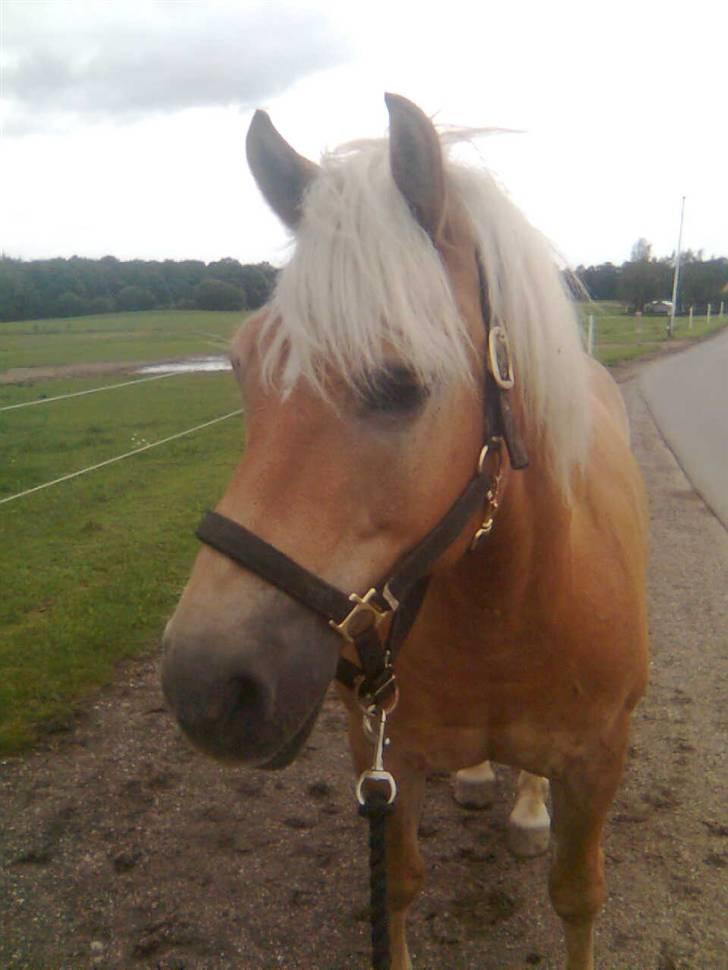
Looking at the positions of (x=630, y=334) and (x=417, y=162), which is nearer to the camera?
(x=417, y=162)

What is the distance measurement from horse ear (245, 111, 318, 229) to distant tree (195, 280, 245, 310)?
1.66 meters

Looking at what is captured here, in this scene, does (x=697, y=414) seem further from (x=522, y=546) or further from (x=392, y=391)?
(x=392, y=391)

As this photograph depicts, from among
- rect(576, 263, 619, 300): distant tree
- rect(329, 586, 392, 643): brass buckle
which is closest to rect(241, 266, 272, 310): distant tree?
rect(329, 586, 392, 643): brass buckle

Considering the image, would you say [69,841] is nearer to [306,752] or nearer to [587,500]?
[306,752]

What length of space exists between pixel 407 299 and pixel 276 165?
1.74 feet

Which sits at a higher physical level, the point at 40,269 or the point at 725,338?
Result: the point at 40,269

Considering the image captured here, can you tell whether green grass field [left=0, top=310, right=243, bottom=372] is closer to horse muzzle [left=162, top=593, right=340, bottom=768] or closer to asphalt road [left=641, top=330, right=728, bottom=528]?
asphalt road [left=641, top=330, right=728, bottom=528]

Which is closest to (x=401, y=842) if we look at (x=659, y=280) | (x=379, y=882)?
(x=379, y=882)

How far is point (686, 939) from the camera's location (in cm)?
256

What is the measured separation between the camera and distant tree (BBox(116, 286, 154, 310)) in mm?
9176

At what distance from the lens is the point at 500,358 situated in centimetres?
160

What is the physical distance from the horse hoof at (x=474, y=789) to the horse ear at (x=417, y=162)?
243cm

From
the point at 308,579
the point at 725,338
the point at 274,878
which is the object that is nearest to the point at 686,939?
the point at 274,878

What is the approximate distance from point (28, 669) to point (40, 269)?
966 centimetres
